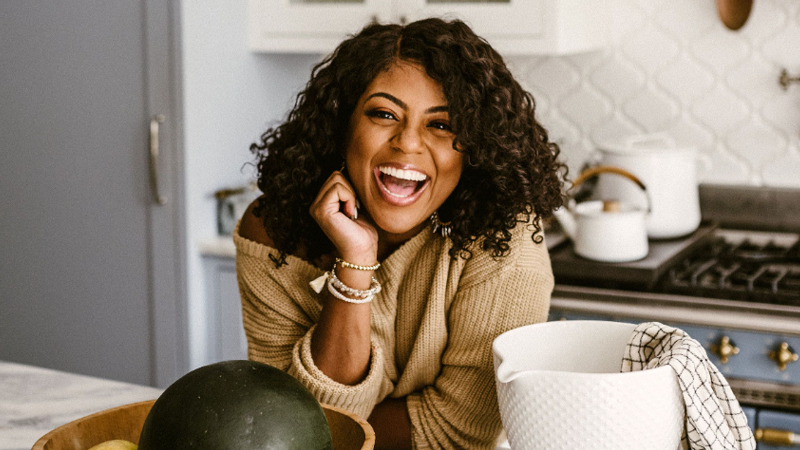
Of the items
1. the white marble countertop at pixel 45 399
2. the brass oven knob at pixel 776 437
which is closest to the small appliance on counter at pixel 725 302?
the brass oven knob at pixel 776 437

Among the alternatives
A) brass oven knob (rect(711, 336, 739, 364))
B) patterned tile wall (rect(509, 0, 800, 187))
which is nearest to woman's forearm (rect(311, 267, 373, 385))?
brass oven knob (rect(711, 336, 739, 364))

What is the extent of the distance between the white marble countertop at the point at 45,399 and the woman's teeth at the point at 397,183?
0.42 m

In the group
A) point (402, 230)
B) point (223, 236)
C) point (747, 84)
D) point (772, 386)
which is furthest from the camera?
point (223, 236)

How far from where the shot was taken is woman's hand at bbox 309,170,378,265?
3.76 feet

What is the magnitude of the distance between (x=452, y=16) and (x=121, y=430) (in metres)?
1.45

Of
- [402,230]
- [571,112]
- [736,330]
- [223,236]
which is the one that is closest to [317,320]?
[402,230]

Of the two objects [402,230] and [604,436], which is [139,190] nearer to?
[402,230]

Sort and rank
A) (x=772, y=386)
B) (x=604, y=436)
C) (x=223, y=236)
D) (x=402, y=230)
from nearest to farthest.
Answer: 1. (x=604, y=436)
2. (x=402, y=230)
3. (x=772, y=386)
4. (x=223, y=236)

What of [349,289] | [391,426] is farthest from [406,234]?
[391,426]

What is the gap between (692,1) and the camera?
7.34ft

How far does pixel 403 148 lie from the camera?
1.10 m

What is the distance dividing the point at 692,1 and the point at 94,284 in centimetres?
187

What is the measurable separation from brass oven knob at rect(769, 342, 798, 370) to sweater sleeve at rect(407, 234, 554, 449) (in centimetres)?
73

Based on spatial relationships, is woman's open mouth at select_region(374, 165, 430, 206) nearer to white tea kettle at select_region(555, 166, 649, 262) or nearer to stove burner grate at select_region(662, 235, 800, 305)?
white tea kettle at select_region(555, 166, 649, 262)
